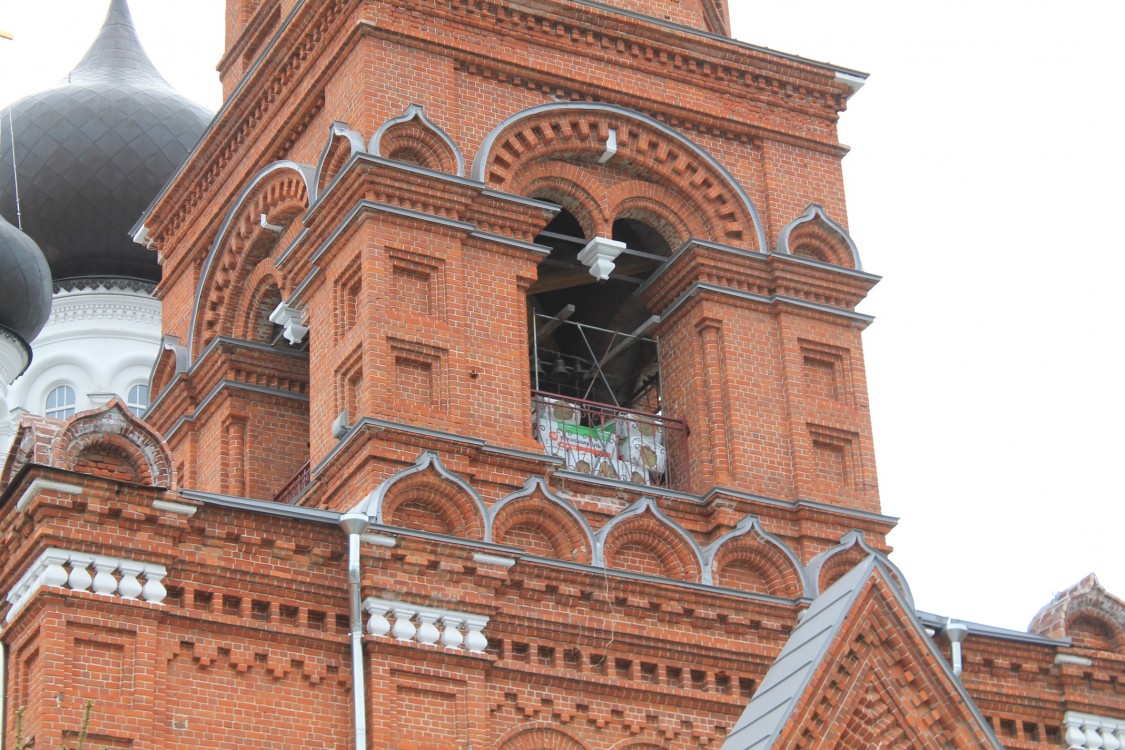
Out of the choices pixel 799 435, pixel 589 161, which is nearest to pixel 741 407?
pixel 799 435

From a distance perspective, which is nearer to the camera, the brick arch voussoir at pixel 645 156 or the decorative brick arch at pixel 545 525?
the decorative brick arch at pixel 545 525

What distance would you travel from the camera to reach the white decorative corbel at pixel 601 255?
1880 centimetres

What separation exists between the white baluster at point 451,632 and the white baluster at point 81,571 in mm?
2168

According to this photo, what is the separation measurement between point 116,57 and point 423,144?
41.5ft

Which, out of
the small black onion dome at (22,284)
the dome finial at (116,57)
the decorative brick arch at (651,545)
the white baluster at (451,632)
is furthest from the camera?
the dome finial at (116,57)

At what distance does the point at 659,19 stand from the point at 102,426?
225 inches

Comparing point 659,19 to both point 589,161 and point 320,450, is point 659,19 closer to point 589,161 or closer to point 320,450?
point 589,161

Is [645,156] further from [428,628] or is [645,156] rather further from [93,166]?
[93,166]

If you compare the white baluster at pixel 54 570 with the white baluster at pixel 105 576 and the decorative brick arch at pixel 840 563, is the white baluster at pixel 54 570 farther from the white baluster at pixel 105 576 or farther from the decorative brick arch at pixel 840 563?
the decorative brick arch at pixel 840 563

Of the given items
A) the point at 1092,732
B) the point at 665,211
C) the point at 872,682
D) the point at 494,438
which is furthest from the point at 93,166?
the point at 872,682

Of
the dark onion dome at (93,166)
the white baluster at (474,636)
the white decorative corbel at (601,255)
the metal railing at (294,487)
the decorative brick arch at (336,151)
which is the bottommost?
the white baluster at (474,636)

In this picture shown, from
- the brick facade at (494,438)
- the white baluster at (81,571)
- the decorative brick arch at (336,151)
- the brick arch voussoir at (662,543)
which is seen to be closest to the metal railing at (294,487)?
the brick facade at (494,438)

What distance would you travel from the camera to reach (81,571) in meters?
15.6

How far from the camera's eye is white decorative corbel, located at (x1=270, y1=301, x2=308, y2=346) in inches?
741
